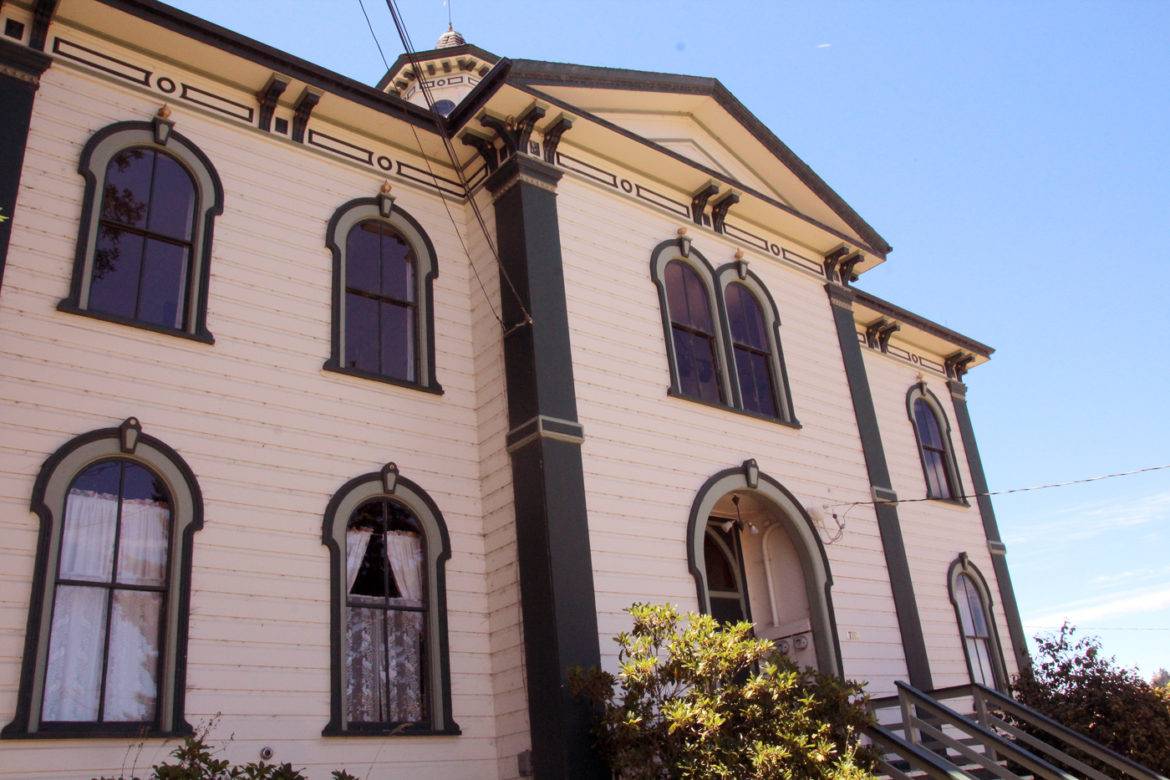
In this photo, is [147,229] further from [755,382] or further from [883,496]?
[883,496]

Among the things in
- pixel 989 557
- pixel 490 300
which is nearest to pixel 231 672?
pixel 490 300

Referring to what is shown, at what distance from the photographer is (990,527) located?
63.1ft

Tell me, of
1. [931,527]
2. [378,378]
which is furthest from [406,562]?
[931,527]

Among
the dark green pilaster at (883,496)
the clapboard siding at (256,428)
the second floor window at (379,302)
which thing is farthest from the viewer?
the dark green pilaster at (883,496)

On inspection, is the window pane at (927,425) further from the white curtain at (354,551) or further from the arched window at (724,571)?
the white curtain at (354,551)

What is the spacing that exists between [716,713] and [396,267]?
21.0ft

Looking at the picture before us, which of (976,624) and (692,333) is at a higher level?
(692,333)

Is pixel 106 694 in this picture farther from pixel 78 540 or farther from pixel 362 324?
pixel 362 324

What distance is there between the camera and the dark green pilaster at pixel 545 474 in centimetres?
1025

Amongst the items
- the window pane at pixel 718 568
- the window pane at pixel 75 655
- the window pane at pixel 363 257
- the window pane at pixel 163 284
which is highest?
the window pane at pixel 363 257

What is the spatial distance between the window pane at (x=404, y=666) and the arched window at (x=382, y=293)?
8.61ft

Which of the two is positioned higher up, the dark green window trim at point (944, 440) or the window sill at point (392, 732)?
the dark green window trim at point (944, 440)

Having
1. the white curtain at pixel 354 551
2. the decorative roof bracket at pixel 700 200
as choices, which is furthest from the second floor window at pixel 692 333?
the white curtain at pixel 354 551

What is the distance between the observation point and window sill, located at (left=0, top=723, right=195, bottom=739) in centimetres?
822
